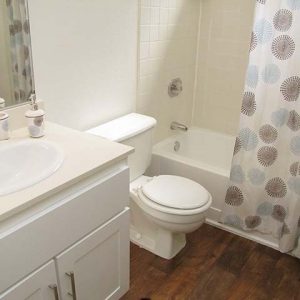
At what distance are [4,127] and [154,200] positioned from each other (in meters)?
0.82

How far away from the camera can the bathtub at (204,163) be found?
2.18 meters

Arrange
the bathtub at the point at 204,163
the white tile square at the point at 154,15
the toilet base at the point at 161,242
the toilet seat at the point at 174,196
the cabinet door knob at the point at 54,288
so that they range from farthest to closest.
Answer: the bathtub at the point at 204,163 → the white tile square at the point at 154,15 → the toilet base at the point at 161,242 → the toilet seat at the point at 174,196 → the cabinet door knob at the point at 54,288

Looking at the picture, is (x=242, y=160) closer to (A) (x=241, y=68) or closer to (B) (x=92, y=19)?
(A) (x=241, y=68)

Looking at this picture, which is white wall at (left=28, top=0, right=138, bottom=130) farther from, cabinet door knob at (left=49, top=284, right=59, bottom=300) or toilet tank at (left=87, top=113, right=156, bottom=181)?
cabinet door knob at (left=49, top=284, right=59, bottom=300)

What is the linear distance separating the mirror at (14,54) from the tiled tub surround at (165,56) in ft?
2.58

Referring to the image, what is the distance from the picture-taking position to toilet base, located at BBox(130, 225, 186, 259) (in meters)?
1.94

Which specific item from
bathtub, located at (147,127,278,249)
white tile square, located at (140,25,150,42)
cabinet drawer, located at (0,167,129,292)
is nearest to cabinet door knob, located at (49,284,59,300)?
cabinet drawer, located at (0,167,129,292)

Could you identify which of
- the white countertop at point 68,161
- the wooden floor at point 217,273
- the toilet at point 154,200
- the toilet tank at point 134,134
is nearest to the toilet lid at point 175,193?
the toilet at point 154,200

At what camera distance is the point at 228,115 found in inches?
106

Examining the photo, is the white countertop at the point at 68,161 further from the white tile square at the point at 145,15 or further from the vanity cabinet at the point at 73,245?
the white tile square at the point at 145,15

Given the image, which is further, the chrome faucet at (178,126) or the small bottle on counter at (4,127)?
the chrome faucet at (178,126)

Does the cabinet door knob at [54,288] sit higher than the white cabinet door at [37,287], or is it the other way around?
the white cabinet door at [37,287]

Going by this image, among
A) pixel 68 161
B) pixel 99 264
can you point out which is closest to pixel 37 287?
pixel 99 264

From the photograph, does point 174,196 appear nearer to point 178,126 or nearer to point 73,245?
point 73,245
